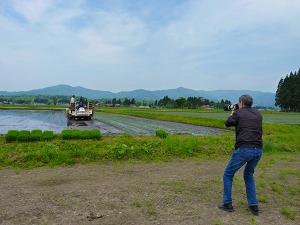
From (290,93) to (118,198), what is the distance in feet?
283

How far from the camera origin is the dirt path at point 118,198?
441 cm

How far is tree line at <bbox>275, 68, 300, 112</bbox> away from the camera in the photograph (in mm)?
79250

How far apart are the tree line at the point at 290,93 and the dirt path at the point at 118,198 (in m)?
81.5

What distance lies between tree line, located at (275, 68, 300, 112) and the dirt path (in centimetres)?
8147

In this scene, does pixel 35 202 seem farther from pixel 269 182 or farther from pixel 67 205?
pixel 269 182

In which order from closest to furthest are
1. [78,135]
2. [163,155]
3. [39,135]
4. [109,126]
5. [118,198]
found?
[118,198] → [163,155] → [39,135] → [78,135] → [109,126]

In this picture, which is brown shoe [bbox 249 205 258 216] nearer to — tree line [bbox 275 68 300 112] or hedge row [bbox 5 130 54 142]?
hedge row [bbox 5 130 54 142]

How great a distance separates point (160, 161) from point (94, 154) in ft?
7.21

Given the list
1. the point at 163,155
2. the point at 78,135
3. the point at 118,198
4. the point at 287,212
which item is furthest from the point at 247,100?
the point at 78,135

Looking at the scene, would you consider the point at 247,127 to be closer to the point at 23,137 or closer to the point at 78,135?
the point at 78,135

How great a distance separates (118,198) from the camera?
5312mm

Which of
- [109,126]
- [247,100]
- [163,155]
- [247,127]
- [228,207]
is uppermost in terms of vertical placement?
[247,100]

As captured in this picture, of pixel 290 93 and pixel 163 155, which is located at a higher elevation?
pixel 290 93

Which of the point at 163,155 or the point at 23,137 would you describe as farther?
the point at 23,137
